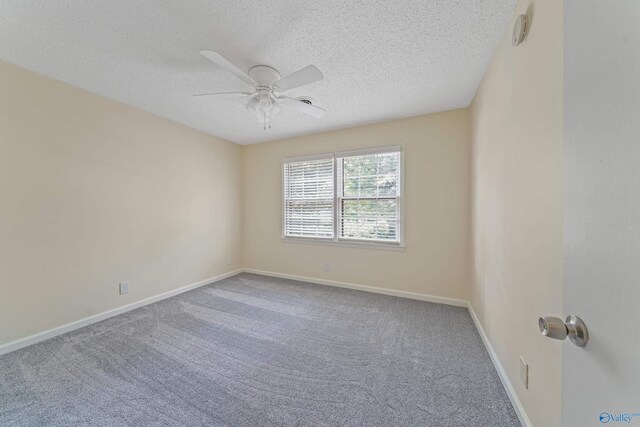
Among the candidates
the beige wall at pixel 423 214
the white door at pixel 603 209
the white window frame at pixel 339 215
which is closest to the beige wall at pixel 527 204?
the white door at pixel 603 209

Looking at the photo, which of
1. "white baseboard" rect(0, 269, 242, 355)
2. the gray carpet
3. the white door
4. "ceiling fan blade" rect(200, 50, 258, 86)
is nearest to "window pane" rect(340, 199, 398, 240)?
the gray carpet

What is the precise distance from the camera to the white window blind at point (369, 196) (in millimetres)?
3213

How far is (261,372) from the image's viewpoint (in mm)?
1746

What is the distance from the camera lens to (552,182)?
41.4 inches

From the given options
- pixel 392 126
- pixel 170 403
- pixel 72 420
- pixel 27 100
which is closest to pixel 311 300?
pixel 170 403

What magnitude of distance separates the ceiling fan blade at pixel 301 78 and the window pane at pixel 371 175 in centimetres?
181

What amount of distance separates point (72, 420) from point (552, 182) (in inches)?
110

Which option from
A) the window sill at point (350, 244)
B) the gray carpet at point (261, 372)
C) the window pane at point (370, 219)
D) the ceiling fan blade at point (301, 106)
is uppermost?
the ceiling fan blade at point (301, 106)

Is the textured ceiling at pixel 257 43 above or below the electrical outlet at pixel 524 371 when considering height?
above

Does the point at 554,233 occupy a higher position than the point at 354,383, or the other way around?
the point at 554,233

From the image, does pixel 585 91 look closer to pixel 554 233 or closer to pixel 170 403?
pixel 554 233

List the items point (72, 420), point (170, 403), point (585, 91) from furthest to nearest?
1. point (170, 403)
2. point (72, 420)
3. point (585, 91)

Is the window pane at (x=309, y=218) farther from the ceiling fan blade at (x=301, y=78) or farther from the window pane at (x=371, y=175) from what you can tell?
the ceiling fan blade at (x=301, y=78)

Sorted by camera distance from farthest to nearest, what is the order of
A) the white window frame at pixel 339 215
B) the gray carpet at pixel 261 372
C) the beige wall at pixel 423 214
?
the white window frame at pixel 339 215, the beige wall at pixel 423 214, the gray carpet at pixel 261 372
